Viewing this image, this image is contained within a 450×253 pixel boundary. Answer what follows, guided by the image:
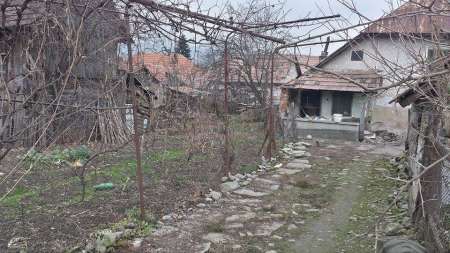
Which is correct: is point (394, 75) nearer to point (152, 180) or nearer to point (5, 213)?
point (5, 213)

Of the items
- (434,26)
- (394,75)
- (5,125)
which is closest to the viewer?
(5,125)

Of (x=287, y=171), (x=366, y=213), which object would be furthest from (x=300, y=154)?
(x=366, y=213)

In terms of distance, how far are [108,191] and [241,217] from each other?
215 centimetres

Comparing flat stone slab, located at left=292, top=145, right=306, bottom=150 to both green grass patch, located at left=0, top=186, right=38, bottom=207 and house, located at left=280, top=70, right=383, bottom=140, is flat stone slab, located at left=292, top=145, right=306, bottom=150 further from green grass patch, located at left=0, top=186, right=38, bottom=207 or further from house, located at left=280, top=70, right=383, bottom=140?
green grass patch, located at left=0, top=186, right=38, bottom=207

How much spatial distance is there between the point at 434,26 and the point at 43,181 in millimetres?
6702

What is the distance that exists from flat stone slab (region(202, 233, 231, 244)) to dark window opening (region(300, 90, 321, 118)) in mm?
16654

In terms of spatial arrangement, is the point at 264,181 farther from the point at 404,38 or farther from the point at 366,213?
the point at 404,38

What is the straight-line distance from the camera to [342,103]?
818 inches

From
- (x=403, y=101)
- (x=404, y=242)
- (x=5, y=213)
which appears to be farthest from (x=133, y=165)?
(x=404, y=242)

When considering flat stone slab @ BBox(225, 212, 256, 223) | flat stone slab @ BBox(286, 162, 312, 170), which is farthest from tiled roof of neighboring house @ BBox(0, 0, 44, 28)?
flat stone slab @ BBox(286, 162, 312, 170)

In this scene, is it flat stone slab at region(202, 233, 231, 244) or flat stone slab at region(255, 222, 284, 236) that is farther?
flat stone slab at region(255, 222, 284, 236)

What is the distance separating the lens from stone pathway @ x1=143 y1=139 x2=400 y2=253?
524cm

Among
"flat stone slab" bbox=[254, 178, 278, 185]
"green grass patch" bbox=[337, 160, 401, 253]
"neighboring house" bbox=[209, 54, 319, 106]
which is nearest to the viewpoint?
"green grass patch" bbox=[337, 160, 401, 253]

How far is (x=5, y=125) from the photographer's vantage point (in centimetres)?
221
